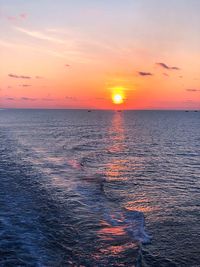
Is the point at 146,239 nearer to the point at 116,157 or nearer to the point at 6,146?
the point at 116,157

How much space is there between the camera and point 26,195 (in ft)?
103

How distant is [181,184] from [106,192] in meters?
10.1

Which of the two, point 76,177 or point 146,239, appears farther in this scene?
point 76,177

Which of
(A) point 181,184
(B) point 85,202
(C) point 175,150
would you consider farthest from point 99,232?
(C) point 175,150

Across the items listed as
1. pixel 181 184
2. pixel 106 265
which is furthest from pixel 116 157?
pixel 106 265

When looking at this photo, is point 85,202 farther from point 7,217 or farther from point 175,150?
point 175,150

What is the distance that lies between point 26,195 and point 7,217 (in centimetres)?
581

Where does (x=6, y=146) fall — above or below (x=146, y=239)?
above

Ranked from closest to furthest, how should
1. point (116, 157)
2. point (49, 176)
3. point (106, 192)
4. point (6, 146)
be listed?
point (106, 192) → point (49, 176) → point (116, 157) → point (6, 146)

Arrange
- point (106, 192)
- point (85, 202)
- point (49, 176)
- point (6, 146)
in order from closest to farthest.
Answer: point (85, 202) → point (106, 192) → point (49, 176) → point (6, 146)

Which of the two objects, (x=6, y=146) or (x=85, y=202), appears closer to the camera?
(x=85, y=202)

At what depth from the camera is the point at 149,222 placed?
25391 mm

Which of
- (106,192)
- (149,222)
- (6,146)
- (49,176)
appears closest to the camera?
(149,222)

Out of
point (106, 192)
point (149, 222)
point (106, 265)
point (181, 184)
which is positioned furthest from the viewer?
point (181, 184)
